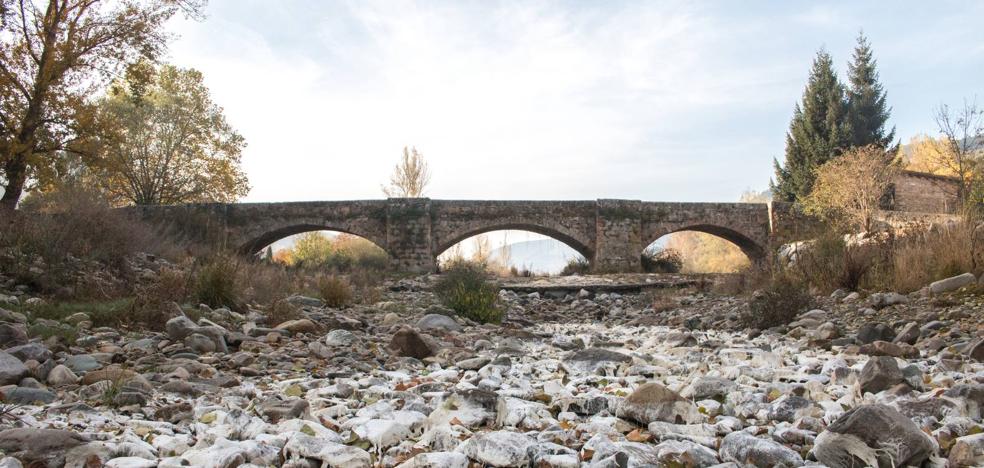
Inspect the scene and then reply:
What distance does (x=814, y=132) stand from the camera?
29109mm

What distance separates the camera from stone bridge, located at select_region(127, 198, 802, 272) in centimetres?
2097

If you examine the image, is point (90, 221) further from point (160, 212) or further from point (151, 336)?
point (160, 212)

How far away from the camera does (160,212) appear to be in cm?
2014

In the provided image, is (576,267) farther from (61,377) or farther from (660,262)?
(61,377)

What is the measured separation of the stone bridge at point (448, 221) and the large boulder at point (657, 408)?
1807cm

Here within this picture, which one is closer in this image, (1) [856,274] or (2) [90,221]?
(1) [856,274]

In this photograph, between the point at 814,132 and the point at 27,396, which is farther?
the point at 814,132

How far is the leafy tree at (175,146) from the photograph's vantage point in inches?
948

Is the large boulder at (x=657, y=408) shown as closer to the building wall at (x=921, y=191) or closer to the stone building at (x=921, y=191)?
the stone building at (x=921, y=191)

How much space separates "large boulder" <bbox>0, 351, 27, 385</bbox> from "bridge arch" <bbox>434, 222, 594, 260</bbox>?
707 inches

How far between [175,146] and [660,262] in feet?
61.7

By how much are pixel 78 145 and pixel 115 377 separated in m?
13.0

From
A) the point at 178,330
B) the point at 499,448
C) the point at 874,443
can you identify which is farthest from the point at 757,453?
the point at 178,330

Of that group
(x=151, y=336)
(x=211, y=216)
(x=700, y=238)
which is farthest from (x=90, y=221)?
(x=700, y=238)
